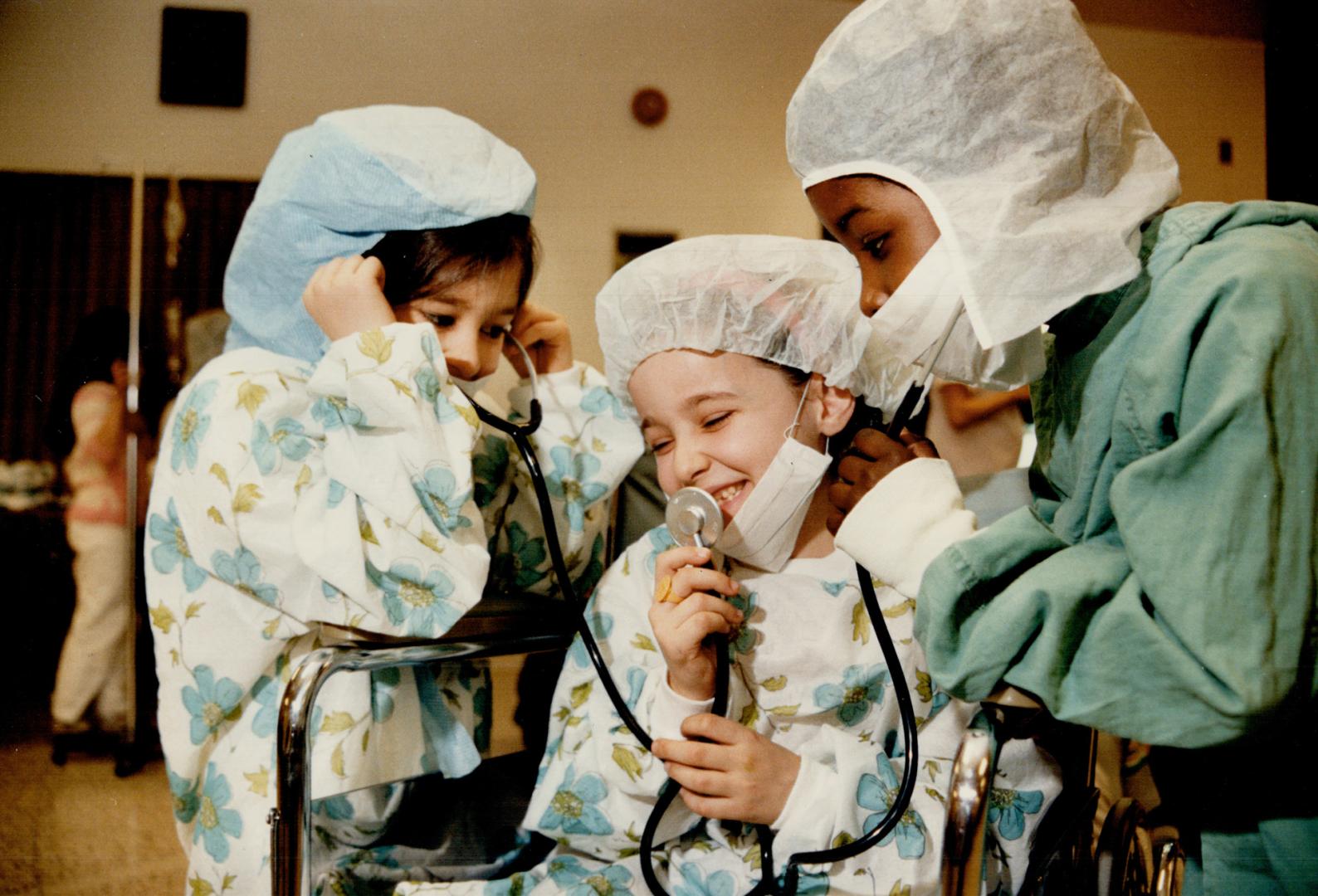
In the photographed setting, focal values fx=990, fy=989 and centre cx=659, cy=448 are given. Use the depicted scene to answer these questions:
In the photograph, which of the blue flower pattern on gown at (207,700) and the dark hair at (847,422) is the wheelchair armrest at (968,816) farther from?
the blue flower pattern on gown at (207,700)

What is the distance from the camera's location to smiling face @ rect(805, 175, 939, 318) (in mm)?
765

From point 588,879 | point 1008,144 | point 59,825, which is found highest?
point 1008,144

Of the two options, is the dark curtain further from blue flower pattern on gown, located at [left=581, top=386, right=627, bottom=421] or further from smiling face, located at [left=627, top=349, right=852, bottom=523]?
smiling face, located at [left=627, top=349, right=852, bottom=523]

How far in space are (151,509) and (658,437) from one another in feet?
1.69

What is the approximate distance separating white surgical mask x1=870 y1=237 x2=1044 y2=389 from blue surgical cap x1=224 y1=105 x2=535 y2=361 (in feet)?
1.34

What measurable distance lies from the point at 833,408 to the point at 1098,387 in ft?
0.81

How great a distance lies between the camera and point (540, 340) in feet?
3.62

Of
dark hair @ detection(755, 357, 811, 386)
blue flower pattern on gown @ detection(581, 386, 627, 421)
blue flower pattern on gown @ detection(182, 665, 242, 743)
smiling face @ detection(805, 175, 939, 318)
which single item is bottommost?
blue flower pattern on gown @ detection(182, 665, 242, 743)

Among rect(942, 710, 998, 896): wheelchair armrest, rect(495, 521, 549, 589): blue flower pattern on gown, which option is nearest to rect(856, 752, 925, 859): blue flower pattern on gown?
rect(942, 710, 998, 896): wheelchair armrest

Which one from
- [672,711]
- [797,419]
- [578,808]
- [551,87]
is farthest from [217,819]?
[551,87]

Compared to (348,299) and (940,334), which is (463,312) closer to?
(348,299)

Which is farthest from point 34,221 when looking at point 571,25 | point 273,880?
point 273,880

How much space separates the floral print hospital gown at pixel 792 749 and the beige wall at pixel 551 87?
366mm

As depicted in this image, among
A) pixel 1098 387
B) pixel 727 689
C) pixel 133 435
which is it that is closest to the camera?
pixel 1098 387
